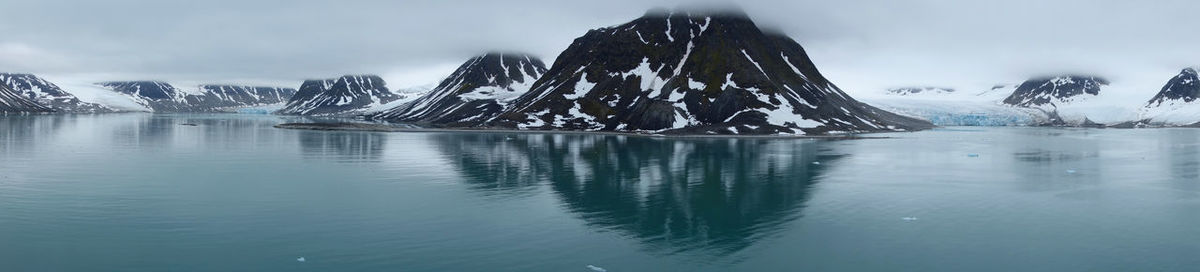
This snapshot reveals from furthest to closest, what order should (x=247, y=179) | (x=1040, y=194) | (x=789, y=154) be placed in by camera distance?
(x=789, y=154) → (x=247, y=179) → (x=1040, y=194)

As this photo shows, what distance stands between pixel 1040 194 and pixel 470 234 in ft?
173

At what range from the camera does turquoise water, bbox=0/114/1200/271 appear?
128ft

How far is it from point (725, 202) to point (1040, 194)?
2991 cm

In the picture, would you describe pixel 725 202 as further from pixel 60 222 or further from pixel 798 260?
pixel 60 222

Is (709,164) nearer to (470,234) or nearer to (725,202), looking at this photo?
→ (725,202)

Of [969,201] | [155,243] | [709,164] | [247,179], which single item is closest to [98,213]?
[155,243]

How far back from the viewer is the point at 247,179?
77.4m

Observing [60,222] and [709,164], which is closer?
[60,222]

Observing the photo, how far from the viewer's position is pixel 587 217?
5347cm

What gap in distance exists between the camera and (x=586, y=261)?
38.6 meters

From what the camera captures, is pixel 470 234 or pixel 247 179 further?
pixel 247 179

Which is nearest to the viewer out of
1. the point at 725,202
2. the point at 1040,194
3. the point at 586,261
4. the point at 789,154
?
the point at 586,261

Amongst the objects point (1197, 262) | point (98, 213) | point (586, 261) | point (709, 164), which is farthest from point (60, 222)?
point (709, 164)

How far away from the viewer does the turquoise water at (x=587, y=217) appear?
128 ft
